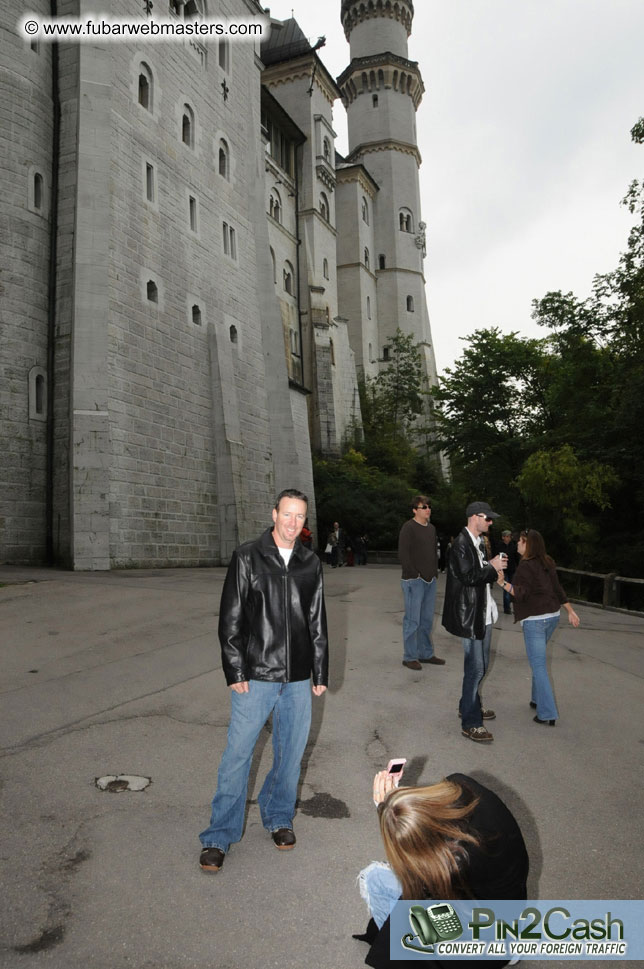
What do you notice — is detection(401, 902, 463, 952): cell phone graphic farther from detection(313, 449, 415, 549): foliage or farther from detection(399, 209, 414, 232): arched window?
detection(399, 209, 414, 232): arched window

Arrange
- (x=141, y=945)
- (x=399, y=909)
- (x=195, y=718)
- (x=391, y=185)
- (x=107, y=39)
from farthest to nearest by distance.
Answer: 1. (x=391, y=185)
2. (x=107, y=39)
3. (x=195, y=718)
4. (x=141, y=945)
5. (x=399, y=909)

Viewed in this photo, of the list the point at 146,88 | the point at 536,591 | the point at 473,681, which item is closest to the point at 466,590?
the point at 473,681

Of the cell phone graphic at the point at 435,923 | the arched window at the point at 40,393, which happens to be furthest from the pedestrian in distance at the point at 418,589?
the arched window at the point at 40,393

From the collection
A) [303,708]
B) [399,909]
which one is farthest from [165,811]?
[399,909]

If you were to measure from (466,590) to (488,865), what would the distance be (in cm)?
384

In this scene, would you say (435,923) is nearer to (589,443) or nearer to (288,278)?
(589,443)

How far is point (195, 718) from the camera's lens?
589 cm

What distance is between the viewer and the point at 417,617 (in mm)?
8180

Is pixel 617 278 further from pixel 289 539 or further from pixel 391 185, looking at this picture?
pixel 391 185

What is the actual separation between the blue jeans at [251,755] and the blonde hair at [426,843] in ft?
5.86

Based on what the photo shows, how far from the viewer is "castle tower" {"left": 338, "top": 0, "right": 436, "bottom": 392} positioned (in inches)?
2173

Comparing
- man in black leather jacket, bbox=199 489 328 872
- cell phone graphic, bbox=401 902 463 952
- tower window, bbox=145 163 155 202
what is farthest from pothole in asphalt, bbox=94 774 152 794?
tower window, bbox=145 163 155 202

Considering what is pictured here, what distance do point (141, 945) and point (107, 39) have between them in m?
24.2

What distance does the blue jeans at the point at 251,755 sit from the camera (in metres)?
3.46
